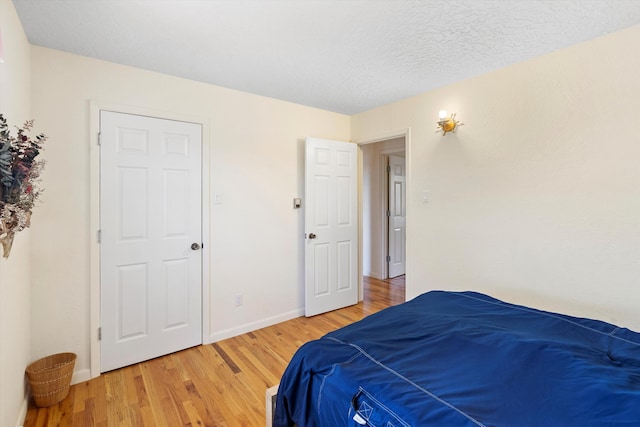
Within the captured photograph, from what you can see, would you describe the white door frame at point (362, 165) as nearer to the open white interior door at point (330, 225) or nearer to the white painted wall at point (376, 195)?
the open white interior door at point (330, 225)

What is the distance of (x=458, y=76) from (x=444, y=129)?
0.44 metres

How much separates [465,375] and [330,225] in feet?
8.07

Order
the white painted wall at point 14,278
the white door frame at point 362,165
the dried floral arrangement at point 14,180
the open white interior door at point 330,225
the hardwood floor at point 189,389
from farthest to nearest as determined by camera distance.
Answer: the open white interior door at point 330,225 < the white door frame at point 362,165 < the hardwood floor at point 189,389 < the white painted wall at point 14,278 < the dried floral arrangement at point 14,180

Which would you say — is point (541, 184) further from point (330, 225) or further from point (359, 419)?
point (359, 419)

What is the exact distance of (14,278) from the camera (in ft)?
5.41

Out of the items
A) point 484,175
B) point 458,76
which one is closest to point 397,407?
point 484,175

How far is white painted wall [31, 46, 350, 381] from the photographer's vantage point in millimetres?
2059

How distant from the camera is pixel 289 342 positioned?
2770 mm

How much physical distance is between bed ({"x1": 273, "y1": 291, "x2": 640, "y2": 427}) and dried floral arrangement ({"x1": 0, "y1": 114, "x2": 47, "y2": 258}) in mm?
1311

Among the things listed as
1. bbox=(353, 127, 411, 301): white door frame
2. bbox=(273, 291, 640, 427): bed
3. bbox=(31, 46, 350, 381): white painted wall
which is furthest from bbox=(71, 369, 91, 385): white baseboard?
bbox=(353, 127, 411, 301): white door frame

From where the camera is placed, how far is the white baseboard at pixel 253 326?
2795mm

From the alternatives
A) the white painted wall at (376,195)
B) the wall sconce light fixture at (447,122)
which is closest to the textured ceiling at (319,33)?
the wall sconce light fixture at (447,122)

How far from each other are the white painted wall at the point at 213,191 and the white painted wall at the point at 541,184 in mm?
1366

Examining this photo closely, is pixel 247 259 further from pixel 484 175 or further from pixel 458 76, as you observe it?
pixel 458 76
